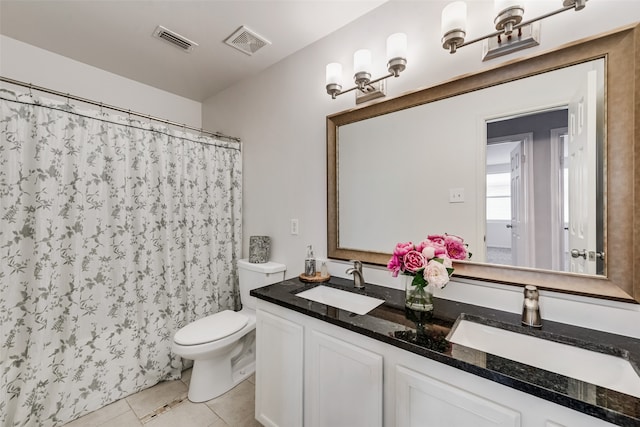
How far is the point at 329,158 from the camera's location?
1.70 metres

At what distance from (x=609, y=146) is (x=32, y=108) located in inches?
103

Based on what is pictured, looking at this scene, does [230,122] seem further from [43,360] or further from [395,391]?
[395,391]

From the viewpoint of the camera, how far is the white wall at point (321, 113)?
38.4 inches

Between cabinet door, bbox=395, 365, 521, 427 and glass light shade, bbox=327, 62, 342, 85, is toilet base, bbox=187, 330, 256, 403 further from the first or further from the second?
glass light shade, bbox=327, 62, 342, 85

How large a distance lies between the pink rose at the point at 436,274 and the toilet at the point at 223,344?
45.9 inches

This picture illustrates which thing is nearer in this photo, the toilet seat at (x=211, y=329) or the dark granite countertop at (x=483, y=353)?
the dark granite countertop at (x=483, y=353)

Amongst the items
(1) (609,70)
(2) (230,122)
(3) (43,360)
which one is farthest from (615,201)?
(3) (43,360)

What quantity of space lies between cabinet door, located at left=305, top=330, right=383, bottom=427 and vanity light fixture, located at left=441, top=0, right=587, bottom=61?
4.32 feet

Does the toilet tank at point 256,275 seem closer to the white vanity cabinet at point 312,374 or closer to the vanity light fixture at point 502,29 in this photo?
the white vanity cabinet at point 312,374

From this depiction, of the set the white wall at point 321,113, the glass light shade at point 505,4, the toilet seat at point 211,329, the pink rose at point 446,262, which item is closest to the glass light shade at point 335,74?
the white wall at point 321,113

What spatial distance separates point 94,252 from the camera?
→ 164 centimetres

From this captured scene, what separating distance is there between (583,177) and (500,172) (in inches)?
10.1

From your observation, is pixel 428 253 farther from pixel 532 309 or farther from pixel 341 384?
pixel 341 384

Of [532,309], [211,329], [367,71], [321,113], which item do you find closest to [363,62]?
[367,71]
